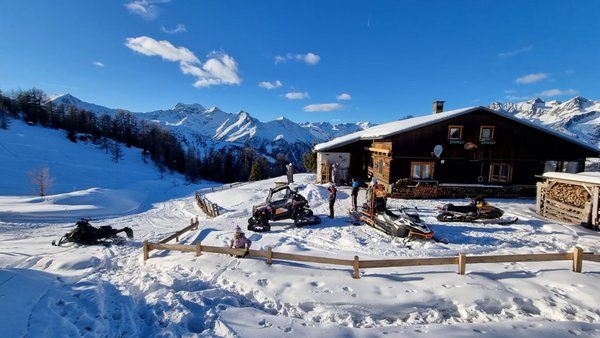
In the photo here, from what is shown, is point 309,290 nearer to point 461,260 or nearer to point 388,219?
point 461,260

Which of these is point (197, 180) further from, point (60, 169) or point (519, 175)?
point (519, 175)

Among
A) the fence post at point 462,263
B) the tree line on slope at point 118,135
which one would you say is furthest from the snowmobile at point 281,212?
the tree line on slope at point 118,135

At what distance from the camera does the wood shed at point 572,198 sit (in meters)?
11.3

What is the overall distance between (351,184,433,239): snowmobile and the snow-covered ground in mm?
346

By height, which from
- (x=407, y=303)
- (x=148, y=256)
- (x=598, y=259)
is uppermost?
(x=598, y=259)

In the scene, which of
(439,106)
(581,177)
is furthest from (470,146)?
(439,106)

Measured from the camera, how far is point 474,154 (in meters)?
18.6

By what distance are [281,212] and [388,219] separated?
496 centimetres

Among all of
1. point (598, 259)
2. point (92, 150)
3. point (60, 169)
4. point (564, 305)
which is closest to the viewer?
point (564, 305)

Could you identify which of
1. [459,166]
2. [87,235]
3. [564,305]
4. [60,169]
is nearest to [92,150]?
[60,169]

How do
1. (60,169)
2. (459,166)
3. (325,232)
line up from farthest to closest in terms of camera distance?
(60,169) < (459,166) < (325,232)

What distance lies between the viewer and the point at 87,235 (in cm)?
1212

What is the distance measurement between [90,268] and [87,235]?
4043 mm

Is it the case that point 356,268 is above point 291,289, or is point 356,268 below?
above
